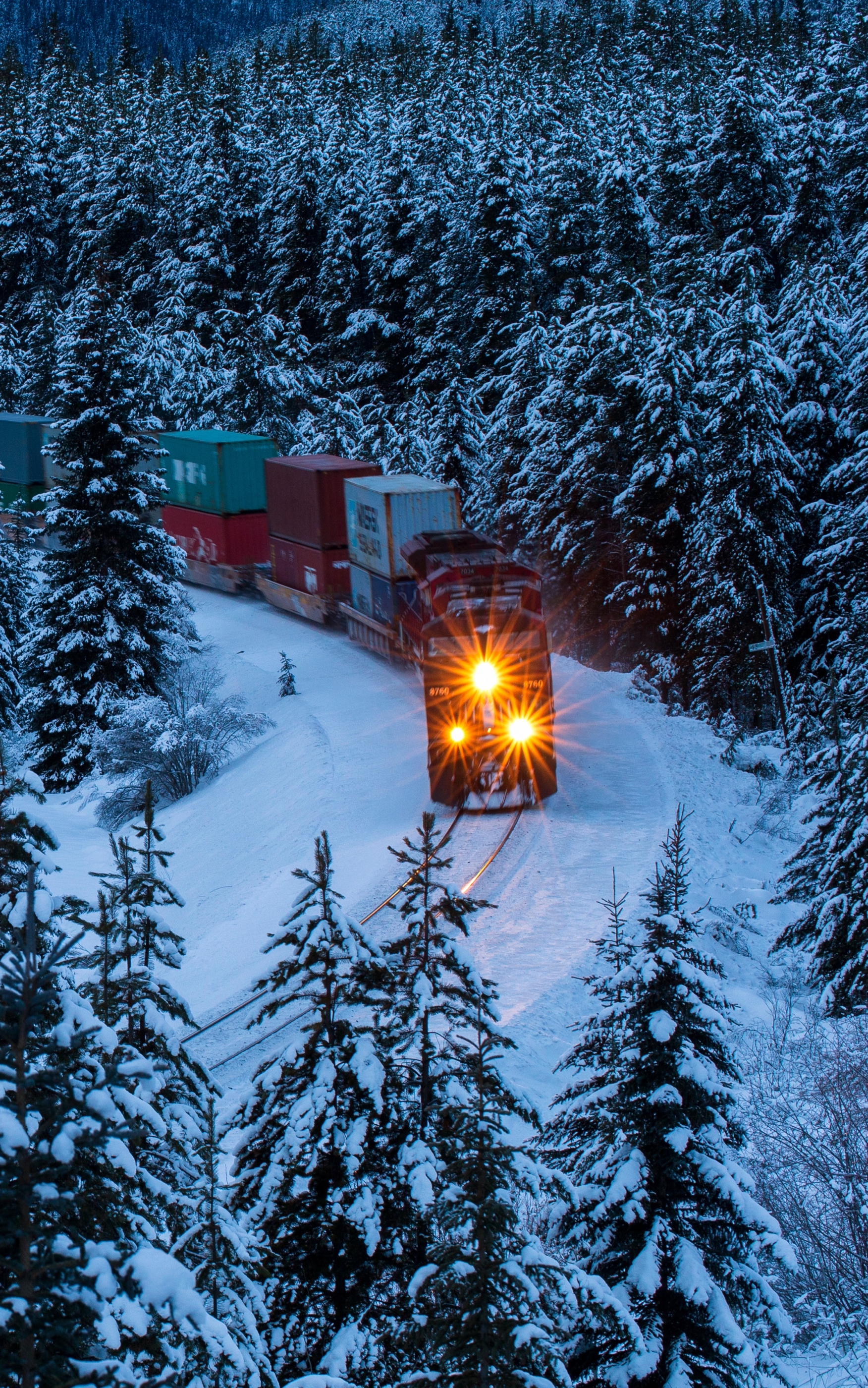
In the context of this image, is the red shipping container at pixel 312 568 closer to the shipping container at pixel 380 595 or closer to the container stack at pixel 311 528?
the container stack at pixel 311 528

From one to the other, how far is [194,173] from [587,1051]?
221ft

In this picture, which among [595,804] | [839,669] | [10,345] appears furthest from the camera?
[10,345]

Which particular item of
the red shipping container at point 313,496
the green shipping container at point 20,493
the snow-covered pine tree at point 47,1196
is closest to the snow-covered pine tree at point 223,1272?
the snow-covered pine tree at point 47,1196

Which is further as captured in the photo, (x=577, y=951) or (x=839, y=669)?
(x=839, y=669)

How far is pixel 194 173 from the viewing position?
6381 cm

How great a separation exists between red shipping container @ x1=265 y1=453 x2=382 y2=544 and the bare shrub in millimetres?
21948

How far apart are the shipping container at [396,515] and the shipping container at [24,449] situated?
1805 centimetres

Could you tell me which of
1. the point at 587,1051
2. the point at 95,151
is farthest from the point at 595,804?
the point at 95,151

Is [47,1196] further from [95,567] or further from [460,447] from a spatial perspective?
[460,447]

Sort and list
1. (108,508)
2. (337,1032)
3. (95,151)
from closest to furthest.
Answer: (337,1032) < (108,508) < (95,151)

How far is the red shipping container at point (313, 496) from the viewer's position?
1226 inches

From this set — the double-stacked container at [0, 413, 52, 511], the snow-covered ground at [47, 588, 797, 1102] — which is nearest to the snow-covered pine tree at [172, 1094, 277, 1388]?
the snow-covered ground at [47, 588, 797, 1102]

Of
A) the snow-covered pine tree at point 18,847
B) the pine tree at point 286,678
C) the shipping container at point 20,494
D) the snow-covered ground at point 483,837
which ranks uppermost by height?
the shipping container at point 20,494

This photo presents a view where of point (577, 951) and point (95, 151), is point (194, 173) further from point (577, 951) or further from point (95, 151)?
point (577, 951)
